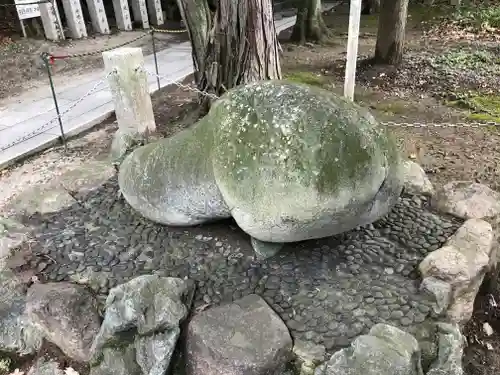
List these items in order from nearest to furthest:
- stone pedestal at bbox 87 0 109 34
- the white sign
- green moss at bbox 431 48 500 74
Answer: green moss at bbox 431 48 500 74, the white sign, stone pedestal at bbox 87 0 109 34

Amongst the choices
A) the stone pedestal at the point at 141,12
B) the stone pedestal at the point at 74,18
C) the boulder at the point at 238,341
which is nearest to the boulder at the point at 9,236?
the boulder at the point at 238,341

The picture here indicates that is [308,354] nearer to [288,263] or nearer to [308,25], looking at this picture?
[288,263]

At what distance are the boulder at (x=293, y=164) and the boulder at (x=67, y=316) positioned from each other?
99 cm

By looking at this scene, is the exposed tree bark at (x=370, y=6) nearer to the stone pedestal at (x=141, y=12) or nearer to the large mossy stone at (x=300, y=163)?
the stone pedestal at (x=141, y=12)

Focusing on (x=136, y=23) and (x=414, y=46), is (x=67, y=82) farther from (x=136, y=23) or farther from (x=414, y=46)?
(x=414, y=46)

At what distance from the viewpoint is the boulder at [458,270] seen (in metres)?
2.88

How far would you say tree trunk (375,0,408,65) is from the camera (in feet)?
25.4

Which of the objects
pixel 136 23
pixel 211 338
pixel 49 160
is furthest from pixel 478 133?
pixel 136 23

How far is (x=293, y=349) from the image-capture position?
2.66 m

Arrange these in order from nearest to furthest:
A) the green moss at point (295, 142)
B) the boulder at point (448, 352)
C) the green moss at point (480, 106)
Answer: the boulder at point (448, 352) → the green moss at point (295, 142) → the green moss at point (480, 106)

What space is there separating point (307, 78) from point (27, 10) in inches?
258

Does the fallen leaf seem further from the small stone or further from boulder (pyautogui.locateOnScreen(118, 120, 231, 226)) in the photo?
the small stone

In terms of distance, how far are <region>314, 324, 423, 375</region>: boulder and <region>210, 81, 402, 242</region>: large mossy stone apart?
0.67 m

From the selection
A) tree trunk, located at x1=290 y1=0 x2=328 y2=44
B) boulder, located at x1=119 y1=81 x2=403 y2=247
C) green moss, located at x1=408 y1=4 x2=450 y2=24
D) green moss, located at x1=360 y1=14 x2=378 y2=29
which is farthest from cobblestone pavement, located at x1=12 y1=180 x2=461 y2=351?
green moss, located at x1=408 y1=4 x2=450 y2=24
